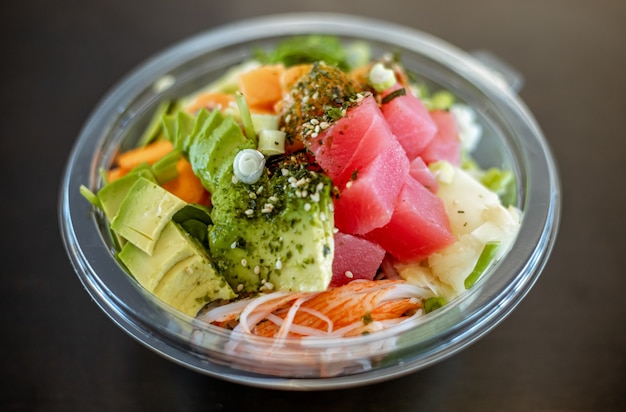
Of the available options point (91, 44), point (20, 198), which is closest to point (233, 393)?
point (20, 198)

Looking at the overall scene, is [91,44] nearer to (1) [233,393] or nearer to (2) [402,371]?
(1) [233,393]

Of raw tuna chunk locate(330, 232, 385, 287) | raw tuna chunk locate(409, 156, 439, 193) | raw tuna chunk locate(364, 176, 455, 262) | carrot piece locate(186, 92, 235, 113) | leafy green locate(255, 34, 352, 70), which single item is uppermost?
leafy green locate(255, 34, 352, 70)

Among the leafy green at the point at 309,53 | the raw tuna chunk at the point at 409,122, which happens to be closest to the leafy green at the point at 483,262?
the raw tuna chunk at the point at 409,122

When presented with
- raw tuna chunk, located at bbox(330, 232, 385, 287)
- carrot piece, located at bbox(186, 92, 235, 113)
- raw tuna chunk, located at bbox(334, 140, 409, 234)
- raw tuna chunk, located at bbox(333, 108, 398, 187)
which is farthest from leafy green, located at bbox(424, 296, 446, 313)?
carrot piece, located at bbox(186, 92, 235, 113)

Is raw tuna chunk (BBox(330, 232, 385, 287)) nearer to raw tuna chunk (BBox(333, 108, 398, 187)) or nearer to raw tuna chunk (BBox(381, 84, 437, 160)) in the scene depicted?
raw tuna chunk (BBox(333, 108, 398, 187))

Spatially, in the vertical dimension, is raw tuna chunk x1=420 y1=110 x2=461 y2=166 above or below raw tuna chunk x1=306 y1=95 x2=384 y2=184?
above

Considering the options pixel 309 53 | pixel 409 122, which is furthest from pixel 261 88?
pixel 409 122

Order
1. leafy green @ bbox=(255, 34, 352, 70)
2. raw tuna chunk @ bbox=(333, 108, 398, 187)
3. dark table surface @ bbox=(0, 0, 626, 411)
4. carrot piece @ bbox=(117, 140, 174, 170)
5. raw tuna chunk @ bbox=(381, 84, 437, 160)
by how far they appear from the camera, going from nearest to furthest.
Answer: raw tuna chunk @ bbox=(333, 108, 398, 187) → raw tuna chunk @ bbox=(381, 84, 437, 160) → dark table surface @ bbox=(0, 0, 626, 411) → carrot piece @ bbox=(117, 140, 174, 170) → leafy green @ bbox=(255, 34, 352, 70)
